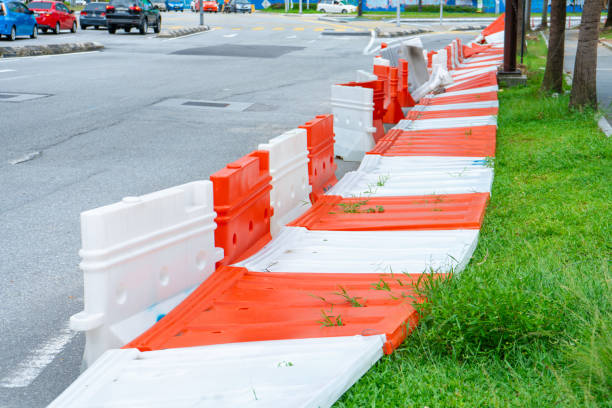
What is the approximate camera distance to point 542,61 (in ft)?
86.8

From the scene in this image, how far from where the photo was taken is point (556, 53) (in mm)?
15062

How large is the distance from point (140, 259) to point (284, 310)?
867 millimetres

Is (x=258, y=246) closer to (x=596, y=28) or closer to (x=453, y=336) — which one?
(x=453, y=336)

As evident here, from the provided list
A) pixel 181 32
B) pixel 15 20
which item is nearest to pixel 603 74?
pixel 15 20

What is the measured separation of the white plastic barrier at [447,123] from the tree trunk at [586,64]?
52.9 inches

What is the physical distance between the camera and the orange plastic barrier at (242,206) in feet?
17.8

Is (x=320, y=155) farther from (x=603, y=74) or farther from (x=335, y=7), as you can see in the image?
(x=335, y=7)

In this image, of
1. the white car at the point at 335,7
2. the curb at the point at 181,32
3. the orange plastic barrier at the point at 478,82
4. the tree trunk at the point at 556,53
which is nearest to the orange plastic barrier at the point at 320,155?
the tree trunk at the point at 556,53

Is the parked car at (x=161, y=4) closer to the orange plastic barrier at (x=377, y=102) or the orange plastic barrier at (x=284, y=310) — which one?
the orange plastic barrier at (x=377, y=102)

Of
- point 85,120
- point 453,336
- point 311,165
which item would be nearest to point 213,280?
point 453,336

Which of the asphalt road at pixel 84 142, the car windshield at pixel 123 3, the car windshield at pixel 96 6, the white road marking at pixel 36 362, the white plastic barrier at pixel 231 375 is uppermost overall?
the car windshield at pixel 123 3

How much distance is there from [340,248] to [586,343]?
2.62 metres

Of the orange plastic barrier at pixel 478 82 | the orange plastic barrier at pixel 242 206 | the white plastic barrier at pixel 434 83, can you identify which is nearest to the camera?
the orange plastic barrier at pixel 242 206

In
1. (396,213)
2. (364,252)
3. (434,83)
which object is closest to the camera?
(364,252)
